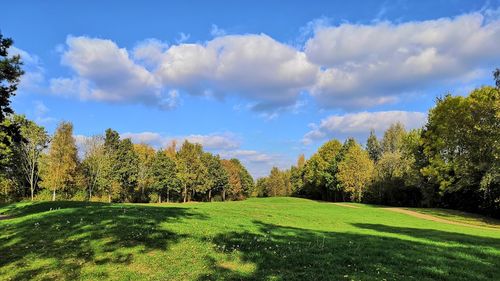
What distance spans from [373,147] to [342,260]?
333 ft

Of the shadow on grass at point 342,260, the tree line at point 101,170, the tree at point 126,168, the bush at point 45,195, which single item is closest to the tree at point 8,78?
the shadow on grass at point 342,260

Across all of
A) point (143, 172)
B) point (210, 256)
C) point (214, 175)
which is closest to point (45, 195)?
point (143, 172)

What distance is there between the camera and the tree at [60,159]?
56.9m

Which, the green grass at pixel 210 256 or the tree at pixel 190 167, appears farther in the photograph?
the tree at pixel 190 167

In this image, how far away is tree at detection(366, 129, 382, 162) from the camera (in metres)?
104

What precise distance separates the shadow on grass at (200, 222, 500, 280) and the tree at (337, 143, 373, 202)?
63.9 meters

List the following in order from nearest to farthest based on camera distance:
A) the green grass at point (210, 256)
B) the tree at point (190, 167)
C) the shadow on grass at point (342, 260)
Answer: the shadow on grass at point (342, 260)
the green grass at point (210, 256)
the tree at point (190, 167)

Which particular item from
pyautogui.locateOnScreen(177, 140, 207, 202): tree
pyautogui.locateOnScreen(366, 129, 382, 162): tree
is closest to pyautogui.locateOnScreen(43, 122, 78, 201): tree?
pyautogui.locateOnScreen(177, 140, 207, 202): tree

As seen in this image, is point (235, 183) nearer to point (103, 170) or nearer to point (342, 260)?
point (103, 170)

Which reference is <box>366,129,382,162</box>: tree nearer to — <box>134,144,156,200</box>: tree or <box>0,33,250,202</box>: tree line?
<box>0,33,250,202</box>: tree line

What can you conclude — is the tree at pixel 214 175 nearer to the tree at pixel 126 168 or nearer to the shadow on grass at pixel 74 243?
the tree at pixel 126 168

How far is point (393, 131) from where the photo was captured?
10225 centimetres

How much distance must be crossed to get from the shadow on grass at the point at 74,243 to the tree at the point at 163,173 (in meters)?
63.0

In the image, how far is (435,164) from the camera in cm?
4697
